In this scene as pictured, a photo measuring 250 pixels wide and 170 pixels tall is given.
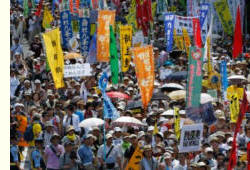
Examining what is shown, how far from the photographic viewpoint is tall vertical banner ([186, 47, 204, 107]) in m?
17.2

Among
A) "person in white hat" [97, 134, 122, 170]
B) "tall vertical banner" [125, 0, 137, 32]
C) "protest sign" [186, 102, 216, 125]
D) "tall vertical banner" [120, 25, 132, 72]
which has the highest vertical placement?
"tall vertical banner" [125, 0, 137, 32]

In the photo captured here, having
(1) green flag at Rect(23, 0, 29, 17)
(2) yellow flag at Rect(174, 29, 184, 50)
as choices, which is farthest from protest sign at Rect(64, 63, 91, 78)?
(1) green flag at Rect(23, 0, 29, 17)

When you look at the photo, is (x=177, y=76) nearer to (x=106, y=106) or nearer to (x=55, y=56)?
(x=55, y=56)

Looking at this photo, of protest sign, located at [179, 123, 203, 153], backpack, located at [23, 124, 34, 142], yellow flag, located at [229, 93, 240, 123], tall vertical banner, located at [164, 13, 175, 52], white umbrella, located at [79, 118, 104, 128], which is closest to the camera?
protest sign, located at [179, 123, 203, 153]

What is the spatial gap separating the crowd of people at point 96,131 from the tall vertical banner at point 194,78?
1.92ft

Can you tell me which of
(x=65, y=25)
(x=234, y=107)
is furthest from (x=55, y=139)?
(x=65, y=25)

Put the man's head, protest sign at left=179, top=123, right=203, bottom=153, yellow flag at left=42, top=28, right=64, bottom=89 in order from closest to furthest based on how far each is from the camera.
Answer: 1. protest sign at left=179, top=123, right=203, bottom=153
2. the man's head
3. yellow flag at left=42, top=28, right=64, bottom=89

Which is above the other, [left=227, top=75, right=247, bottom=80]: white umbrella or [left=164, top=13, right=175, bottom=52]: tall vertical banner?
[left=164, top=13, right=175, bottom=52]: tall vertical banner

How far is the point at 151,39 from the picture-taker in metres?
32.0

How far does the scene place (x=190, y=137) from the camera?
48.9ft

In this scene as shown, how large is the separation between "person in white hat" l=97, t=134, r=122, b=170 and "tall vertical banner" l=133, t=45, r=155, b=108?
3204mm

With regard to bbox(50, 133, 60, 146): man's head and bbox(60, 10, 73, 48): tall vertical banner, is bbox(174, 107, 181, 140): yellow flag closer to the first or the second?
bbox(50, 133, 60, 146): man's head

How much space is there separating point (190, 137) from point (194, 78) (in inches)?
105

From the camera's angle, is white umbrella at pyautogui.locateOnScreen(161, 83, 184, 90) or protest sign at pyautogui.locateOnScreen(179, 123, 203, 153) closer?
protest sign at pyautogui.locateOnScreen(179, 123, 203, 153)
